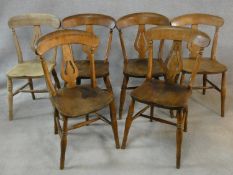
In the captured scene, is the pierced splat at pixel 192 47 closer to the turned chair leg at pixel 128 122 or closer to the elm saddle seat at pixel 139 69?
the elm saddle seat at pixel 139 69

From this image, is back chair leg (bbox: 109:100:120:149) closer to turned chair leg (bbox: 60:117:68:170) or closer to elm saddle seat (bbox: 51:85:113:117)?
elm saddle seat (bbox: 51:85:113:117)

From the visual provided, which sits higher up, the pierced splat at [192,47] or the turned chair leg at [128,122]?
the pierced splat at [192,47]

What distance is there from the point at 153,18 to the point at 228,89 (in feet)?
4.19

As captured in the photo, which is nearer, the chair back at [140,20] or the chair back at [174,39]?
the chair back at [174,39]

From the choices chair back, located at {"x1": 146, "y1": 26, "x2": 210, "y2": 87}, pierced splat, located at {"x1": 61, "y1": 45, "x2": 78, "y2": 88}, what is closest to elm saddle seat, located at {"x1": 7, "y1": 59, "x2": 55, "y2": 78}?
pierced splat, located at {"x1": 61, "y1": 45, "x2": 78, "y2": 88}

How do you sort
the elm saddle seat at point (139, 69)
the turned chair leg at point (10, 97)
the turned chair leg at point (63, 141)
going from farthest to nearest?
the turned chair leg at point (10, 97)
the elm saddle seat at point (139, 69)
the turned chair leg at point (63, 141)

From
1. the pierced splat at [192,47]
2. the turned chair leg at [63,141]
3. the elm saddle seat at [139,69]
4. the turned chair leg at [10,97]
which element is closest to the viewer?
the turned chair leg at [63,141]

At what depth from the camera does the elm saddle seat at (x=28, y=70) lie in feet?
8.02

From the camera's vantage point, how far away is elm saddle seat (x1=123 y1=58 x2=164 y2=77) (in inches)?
93.8

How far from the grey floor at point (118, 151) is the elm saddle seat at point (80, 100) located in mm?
427

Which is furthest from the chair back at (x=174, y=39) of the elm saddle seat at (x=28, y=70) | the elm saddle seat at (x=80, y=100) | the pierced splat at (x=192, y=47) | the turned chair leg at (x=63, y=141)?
the elm saddle seat at (x=28, y=70)

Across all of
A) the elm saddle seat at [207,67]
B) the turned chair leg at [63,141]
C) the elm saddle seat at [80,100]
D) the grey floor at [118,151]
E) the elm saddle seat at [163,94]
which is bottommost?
the grey floor at [118,151]

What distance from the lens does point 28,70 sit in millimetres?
2527

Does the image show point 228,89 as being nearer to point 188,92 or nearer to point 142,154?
point 188,92
